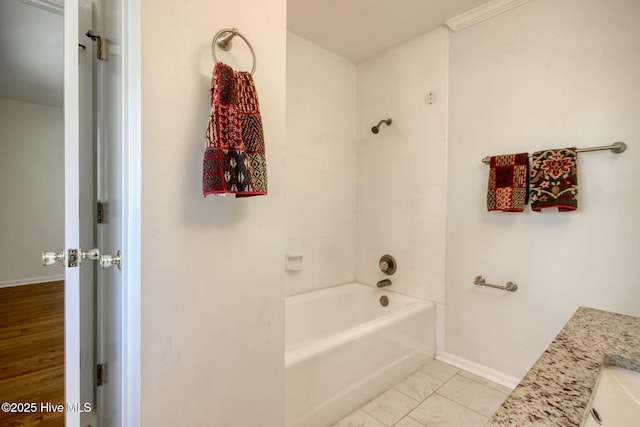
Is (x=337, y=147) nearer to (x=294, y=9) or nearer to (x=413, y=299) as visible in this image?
(x=294, y=9)

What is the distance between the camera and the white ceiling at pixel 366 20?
2.01m

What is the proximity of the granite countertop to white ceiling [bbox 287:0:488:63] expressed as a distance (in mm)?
2073

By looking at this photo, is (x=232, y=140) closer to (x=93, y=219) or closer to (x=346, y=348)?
(x=93, y=219)

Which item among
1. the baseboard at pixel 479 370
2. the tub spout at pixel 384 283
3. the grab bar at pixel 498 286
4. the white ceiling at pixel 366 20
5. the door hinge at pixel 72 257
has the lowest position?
the baseboard at pixel 479 370

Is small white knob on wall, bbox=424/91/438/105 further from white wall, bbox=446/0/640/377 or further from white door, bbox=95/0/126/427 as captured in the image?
white door, bbox=95/0/126/427

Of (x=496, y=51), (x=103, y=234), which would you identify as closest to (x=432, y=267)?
(x=496, y=51)

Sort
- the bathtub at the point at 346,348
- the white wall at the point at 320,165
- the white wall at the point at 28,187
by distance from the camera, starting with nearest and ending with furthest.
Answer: the bathtub at the point at 346,348
the white wall at the point at 320,165
the white wall at the point at 28,187

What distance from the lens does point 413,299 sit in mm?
2408

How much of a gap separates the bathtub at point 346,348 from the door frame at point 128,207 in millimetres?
716

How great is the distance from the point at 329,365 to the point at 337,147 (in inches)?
73.0

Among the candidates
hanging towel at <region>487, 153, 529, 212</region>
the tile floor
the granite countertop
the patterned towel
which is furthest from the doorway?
hanging towel at <region>487, 153, 529, 212</region>

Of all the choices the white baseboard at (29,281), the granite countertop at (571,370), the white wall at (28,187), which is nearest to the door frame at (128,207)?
the granite countertop at (571,370)

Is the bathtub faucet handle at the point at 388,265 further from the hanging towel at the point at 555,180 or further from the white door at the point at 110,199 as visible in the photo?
the white door at the point at 110,199

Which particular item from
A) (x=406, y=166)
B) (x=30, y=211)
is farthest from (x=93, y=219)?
(x=30, y=211)
